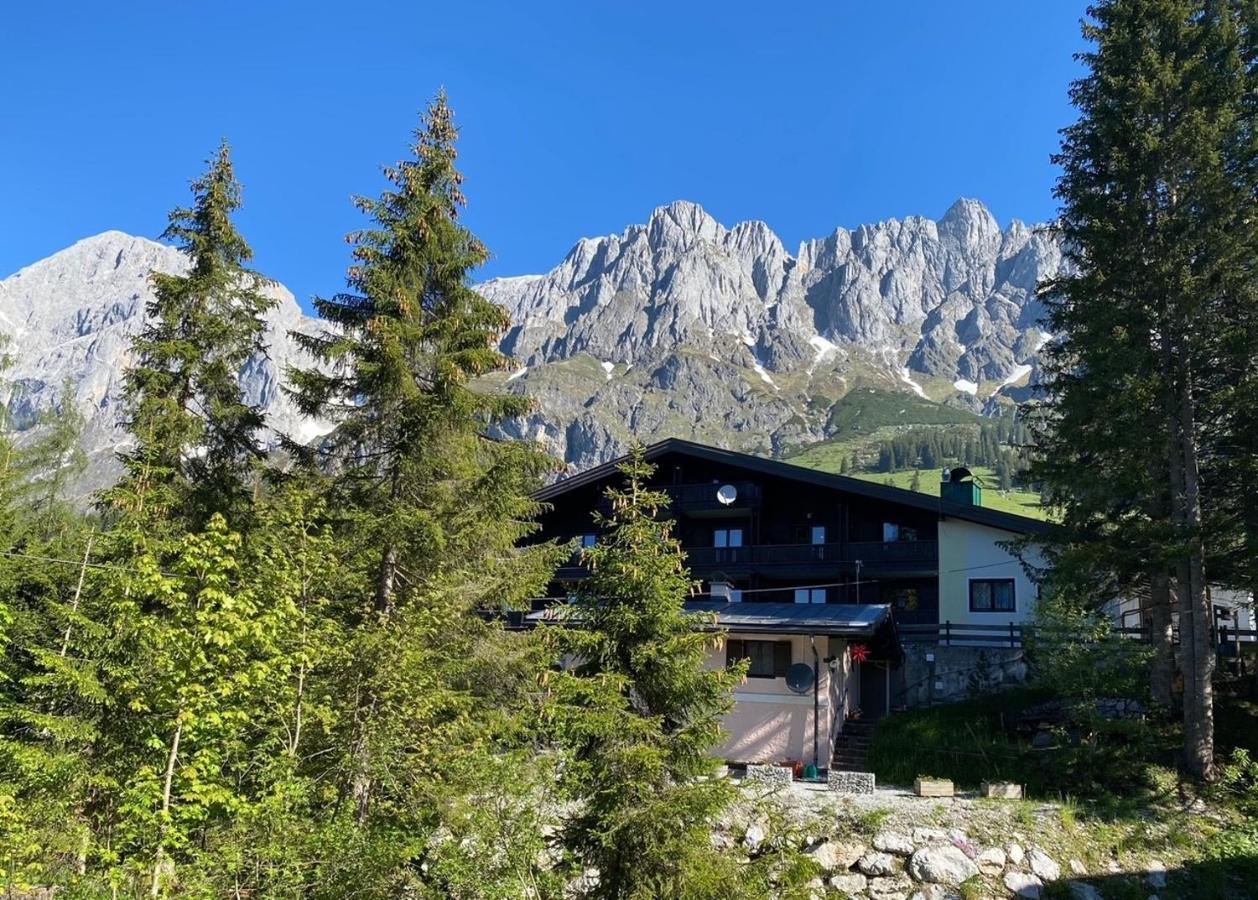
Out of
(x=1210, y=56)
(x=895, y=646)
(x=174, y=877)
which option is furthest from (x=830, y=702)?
(x=1210, y=56)

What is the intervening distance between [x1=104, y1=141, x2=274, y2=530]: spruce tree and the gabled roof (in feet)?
42.4

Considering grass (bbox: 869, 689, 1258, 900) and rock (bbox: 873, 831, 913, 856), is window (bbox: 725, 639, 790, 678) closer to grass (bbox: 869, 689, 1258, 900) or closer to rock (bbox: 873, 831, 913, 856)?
grass (bbox: 869, 689, 1258, 900)

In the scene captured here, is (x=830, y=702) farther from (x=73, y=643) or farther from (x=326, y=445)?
(x=73, y=643)

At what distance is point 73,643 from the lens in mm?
11297

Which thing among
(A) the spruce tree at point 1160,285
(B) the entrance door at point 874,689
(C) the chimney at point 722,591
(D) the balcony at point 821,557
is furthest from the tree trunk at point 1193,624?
(D) the balcony at point 821,557

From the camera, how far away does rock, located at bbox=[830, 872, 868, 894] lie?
13.8 m

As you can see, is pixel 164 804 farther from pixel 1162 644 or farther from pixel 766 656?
pixel 1162 644

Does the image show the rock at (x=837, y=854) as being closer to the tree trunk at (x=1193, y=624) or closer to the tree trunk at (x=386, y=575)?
the tree trunk at (x=1193, y=624)

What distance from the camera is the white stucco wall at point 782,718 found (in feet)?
62.4

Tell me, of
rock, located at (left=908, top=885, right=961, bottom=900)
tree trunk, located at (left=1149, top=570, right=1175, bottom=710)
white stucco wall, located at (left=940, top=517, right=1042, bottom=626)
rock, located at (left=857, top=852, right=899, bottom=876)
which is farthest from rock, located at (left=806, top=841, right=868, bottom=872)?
white stucco wall, located at (left=940, top=517, right=1042, bottom=626)

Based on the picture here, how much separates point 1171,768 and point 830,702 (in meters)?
6.82

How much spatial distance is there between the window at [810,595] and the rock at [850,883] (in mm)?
17527

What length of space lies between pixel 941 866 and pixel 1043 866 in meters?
1.83

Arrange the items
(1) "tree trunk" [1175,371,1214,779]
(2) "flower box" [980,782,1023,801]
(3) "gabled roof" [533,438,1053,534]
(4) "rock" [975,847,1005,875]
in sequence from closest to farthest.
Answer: (4) "rock" [975,847,1005,875] → (1) "tree trunk" [1175,371,1214,779] → (2) "flower box" [980,782,1023,801] → (3) "gabled roof" [533,438,1053,534]
